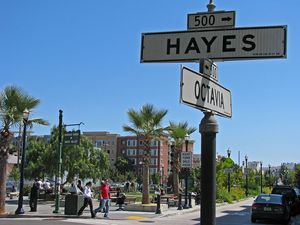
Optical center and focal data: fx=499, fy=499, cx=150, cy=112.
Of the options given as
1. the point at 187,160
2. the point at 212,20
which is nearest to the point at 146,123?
the point at 187,160

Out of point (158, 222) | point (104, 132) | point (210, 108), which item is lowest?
point (158, 222)

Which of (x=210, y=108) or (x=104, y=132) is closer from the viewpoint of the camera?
(x=210, y=108)

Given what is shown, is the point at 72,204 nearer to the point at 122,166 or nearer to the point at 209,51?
the point at 209,51

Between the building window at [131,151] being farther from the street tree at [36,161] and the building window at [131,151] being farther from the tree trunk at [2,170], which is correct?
the tree trunk at [2,170]

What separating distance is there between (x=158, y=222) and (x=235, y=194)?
27.3 meters

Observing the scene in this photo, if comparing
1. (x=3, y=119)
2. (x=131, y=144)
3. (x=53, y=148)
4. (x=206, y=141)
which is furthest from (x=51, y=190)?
(x=131, y=144)

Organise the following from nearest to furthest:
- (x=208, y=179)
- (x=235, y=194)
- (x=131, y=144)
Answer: (x=208, y=179), (x=235, y=194), (x=131, y=144)

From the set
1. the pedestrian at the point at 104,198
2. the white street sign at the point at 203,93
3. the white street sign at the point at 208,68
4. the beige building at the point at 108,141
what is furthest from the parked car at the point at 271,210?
the beige building at the point at 108,141

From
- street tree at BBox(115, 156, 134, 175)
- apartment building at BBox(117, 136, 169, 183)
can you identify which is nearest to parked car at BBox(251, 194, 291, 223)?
street tree at BBox(115, 156, 134, 175)

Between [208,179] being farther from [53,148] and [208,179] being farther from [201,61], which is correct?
[53,148]

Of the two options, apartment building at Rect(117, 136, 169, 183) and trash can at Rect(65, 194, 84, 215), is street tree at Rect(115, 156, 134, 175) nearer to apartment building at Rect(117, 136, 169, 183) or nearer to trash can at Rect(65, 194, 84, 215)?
apartment building at Rect(117, 136, 169, 183)

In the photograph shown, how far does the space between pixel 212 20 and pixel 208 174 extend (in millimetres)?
1412

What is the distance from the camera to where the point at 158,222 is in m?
22.0

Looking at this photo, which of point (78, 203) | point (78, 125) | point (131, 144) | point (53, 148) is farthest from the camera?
point (131, 144)
